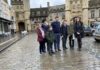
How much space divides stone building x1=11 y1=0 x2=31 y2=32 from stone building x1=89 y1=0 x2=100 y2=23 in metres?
28.0

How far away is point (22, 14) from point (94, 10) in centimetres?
3500

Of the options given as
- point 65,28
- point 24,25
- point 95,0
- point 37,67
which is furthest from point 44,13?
point 37,67

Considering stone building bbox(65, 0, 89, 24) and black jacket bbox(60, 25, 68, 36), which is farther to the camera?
stone building bbox(65, 0, 89, 24)

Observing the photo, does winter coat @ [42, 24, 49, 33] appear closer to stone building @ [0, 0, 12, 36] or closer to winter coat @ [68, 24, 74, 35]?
winter coat @ [68, 24, 74, 35]

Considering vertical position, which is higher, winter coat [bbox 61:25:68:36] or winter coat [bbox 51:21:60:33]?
winter coat [bbox 51:21:60:33]

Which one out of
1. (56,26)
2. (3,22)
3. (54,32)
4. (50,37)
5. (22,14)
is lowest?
(3,22)

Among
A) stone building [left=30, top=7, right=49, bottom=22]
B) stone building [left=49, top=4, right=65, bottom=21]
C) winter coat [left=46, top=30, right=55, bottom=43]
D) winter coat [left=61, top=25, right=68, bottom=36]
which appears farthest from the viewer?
stone building [left=30, top=7, right=49, bottom=22]

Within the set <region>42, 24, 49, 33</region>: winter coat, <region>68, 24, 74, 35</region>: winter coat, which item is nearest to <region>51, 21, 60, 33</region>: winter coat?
<region>42, 24, 49, 33</region>: winter coat

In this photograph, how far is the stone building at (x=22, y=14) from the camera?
4875 inches

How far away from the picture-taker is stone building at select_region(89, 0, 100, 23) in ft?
331

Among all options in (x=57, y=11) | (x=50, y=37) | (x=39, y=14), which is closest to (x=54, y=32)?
(x=50, y=37)

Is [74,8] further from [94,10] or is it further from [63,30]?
[63,30]

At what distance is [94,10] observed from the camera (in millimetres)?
102625

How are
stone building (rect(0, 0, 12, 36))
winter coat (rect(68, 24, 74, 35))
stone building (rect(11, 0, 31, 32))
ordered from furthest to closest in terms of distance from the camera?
stone building (rect(11, 0, 31, 32)), stone building (rect(0, 0, 12, 36)), winter coat (rect(68, 24, 74, 35))
